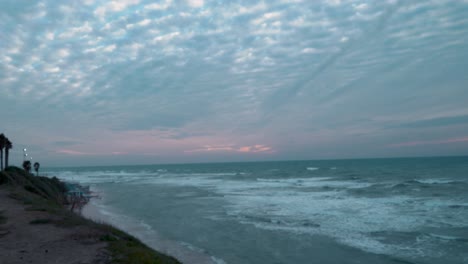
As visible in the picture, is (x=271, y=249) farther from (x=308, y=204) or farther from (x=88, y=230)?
(x=308, y=204)

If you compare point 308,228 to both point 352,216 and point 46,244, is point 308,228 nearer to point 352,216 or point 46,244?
point 352,216

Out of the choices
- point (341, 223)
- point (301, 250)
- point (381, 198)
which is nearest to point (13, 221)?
point (301, 250)

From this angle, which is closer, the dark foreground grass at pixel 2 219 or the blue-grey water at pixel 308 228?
the dark foreground grass at pixel 2 219

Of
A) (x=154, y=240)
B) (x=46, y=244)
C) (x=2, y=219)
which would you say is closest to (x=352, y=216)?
(x=154, y=240)

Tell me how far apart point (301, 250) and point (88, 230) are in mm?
8126

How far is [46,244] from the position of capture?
10.8m

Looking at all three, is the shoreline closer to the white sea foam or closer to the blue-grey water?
the blue-grey water

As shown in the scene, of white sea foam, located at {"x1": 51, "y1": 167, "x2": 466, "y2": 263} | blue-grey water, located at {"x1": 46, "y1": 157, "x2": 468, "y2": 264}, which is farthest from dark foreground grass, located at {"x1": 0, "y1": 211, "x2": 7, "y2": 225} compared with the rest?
white sea foam, located at {"x1": 51, "y1": 167, "x2": 466, "y2": 263}

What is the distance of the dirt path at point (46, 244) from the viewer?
30.4 ft

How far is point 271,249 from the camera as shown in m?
15.5

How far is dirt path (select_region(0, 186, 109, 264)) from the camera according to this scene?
926 cm

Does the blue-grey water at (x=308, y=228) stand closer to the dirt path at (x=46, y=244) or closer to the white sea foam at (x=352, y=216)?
the white sea foam at (x=352, y=216)

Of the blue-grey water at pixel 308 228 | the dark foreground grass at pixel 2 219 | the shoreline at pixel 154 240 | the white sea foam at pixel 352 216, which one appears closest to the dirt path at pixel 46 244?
the dark foreground grass at pixel 2 219

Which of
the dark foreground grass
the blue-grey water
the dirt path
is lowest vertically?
the blue-grey water
